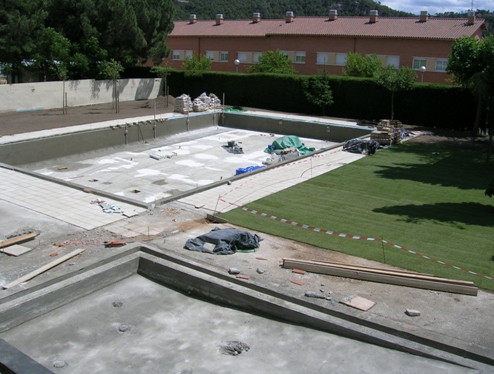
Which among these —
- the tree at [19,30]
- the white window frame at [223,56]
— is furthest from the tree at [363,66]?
the tree at [19,30]

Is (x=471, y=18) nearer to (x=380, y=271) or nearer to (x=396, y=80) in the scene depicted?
(x=396, y=80)

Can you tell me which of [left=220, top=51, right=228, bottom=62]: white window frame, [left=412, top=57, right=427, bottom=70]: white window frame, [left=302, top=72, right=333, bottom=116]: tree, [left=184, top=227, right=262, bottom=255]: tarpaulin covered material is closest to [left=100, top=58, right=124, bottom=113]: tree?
[left=302, top=72, right=333, bottom=116]: tree

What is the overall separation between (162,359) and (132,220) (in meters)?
5.21

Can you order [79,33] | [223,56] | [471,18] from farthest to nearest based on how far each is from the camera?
[223,56] → [471,18] → [79,33]

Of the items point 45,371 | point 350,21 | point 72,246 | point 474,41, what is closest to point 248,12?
point 350,21

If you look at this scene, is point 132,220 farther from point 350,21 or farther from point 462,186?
point 350,21

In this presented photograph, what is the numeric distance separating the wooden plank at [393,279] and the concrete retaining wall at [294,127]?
1700 cm

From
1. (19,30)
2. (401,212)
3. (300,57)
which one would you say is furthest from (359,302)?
(300,57)

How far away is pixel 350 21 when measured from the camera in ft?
140

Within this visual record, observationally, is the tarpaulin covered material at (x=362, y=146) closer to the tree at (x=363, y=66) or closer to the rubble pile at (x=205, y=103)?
the rubble pile at (x=205, y=103)

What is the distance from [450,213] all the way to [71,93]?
2480cm

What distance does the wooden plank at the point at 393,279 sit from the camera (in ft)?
29.6

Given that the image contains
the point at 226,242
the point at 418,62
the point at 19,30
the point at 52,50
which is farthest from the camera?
the point at 418,62

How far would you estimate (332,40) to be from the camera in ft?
134
